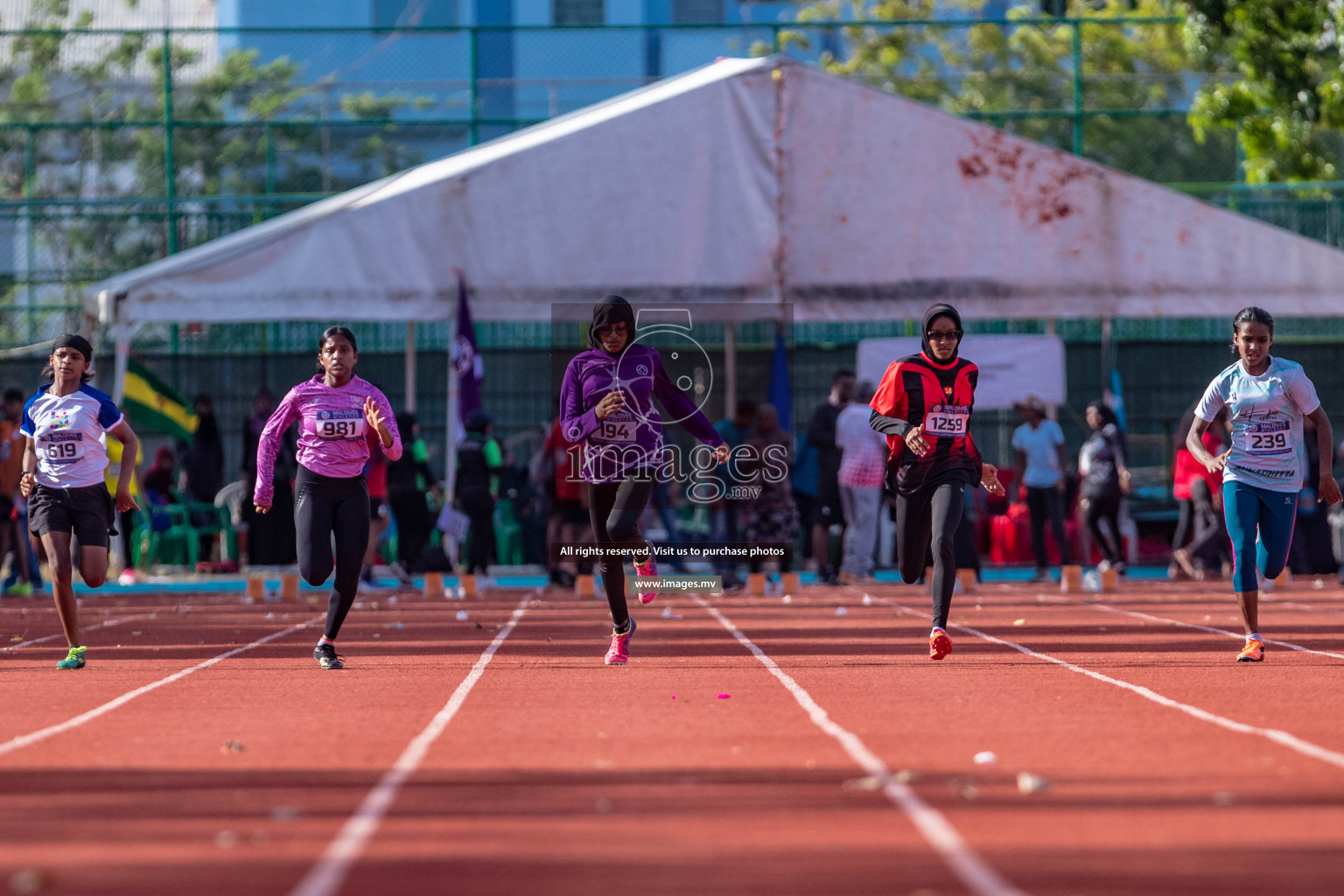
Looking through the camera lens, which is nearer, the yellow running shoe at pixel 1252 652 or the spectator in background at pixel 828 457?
the yellow running shoe at pixel 1252 652

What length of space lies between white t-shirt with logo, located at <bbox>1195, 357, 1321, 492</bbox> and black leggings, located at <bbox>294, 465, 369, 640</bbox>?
4972 mm

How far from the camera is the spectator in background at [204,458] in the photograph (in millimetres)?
22953

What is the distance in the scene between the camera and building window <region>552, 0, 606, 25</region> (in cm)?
Answer: 4809

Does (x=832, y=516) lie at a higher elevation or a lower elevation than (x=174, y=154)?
lower

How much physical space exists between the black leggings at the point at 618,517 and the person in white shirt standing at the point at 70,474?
8.97 ft

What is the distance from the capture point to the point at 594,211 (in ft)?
63.8

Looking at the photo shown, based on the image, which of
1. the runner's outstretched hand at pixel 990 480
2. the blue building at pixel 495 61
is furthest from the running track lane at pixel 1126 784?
the blue building at pixel 495 61

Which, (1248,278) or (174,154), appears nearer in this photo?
(1248,278)

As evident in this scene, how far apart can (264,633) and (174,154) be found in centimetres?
1369

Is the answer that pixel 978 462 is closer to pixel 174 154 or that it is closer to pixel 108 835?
pixel 108 835

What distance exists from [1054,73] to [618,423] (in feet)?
86.2

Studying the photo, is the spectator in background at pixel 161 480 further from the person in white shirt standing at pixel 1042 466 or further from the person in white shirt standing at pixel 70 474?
the person in white shirt standing at pixel 70 474

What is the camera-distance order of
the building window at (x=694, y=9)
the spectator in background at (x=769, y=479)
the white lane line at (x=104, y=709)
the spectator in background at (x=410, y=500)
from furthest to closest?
the building window at (x=694, y=9) → the spectator in background at (x=410, y=500) → the spectator in background at (x=769, y=479) → the white lane line at (x=104, y=709)

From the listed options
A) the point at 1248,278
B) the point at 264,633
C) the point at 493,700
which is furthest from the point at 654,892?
the point at 1248,278
